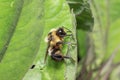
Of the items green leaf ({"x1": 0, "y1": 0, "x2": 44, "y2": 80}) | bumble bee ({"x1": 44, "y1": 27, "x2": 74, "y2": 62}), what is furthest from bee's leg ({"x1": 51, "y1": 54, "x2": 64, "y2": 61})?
green leaf ({"x1": 0, "y1": 0, "x2": 44, "y2": 80})

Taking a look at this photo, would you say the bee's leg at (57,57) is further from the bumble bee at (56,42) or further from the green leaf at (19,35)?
the green leaf at (19,35)

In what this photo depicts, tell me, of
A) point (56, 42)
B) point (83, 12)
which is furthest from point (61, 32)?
point (83, 12)

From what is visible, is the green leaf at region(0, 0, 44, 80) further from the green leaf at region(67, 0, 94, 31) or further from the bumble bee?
the green leaf at region(67, 0, 94, 31)

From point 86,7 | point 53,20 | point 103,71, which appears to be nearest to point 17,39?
point 53,20

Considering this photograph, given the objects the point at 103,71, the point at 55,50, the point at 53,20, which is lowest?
the point at 103,71

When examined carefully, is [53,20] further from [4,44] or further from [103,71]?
[103,71]

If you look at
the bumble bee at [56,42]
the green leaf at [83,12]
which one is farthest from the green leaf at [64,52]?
the green leaf at [83,12]
